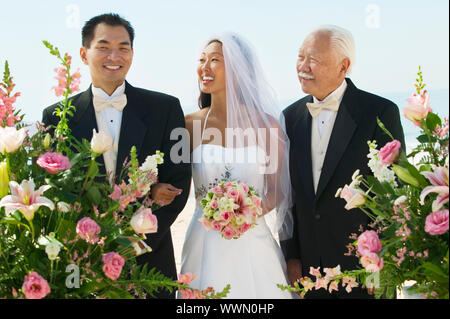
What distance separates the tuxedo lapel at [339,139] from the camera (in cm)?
381

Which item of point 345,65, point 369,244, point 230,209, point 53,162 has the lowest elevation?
point 230,209

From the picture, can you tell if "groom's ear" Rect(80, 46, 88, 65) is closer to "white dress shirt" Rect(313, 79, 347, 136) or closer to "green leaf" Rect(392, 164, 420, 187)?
"white dress shirt" Rect(313, 79, 347, 136)

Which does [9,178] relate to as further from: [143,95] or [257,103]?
[257,103]

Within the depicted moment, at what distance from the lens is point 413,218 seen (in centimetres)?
210

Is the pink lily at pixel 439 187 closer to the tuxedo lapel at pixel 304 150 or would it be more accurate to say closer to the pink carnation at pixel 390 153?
the pink carnation at pixel 390 153

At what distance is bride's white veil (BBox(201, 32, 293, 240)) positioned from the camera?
4160 millimetres

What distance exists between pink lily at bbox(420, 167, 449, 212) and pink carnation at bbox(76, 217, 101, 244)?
1.14 m

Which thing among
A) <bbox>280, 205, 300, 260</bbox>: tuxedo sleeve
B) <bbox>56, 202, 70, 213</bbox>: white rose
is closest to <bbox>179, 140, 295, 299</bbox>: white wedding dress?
<bbox>280, 205, 300, 260</bbox>: tuxedo sleeve

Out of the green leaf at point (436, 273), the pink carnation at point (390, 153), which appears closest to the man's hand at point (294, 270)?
the pink carnation at point (390, 153)

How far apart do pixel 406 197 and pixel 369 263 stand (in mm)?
282

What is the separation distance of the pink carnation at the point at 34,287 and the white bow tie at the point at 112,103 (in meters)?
2.16

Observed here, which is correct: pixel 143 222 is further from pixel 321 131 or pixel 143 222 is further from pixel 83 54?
pixel 83 54

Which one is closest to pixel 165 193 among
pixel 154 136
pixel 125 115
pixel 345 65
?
pixel 154 136

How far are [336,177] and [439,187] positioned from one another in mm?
1867
